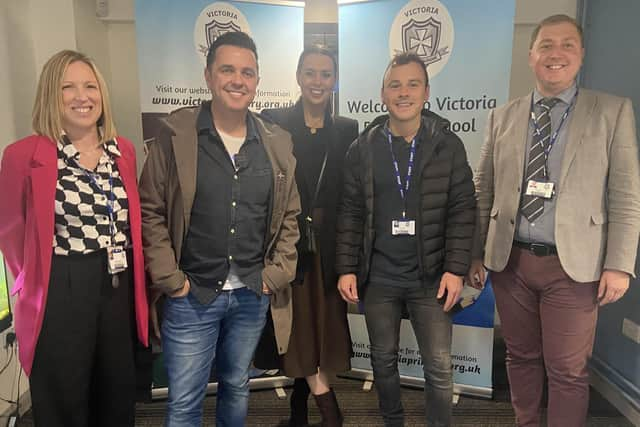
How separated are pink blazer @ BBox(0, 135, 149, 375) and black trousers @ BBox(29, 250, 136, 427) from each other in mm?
38

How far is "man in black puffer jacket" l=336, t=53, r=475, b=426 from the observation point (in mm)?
1902

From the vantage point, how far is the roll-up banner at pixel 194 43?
2635mm

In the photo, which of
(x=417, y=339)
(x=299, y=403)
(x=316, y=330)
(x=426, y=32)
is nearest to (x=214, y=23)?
(x=426, y=32)

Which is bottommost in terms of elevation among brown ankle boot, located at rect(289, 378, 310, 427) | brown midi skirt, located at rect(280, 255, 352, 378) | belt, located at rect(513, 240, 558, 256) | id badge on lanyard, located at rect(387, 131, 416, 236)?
brown ankle boot, located at rect(289, 378, 310, 427)

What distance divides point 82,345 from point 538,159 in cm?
177

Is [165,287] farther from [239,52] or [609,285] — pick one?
[609,285]

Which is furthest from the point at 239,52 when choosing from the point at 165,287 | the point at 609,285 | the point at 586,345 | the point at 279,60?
the point at 586,345

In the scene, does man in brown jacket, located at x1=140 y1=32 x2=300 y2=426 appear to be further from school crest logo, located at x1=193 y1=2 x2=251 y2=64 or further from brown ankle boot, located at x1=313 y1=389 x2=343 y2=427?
school crest logo, located at x1=193 y1=2 x2=251 y2=64

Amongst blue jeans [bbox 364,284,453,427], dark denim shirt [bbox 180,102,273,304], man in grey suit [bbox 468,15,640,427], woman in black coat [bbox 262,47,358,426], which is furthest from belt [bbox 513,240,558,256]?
dark denim shirt [bbox 180,102,273,304]

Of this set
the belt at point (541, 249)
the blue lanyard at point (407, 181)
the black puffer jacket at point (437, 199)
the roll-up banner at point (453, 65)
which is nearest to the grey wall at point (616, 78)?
the roll-up banner at point (453, 65)

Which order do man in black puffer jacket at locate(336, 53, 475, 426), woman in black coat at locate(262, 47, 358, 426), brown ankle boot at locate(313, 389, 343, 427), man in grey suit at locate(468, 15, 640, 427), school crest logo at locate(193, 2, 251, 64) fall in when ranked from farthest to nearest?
school crest logo at locate(193, 2, 251, 64) → brown ankle boot at locate(313, 389, 343, 427) → woman in black coat at locate(262, 47, 358, 426) → man in black puffer jacket at locate(336, 53, 475, 426) → man in grey suit at locate(468, 15, 640, 427)

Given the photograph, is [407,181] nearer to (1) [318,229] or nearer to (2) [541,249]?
(1) [318,229]

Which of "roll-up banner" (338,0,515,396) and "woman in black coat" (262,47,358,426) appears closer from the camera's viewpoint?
"woman in black coat" (262,47,358,426)

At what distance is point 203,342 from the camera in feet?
5.81
